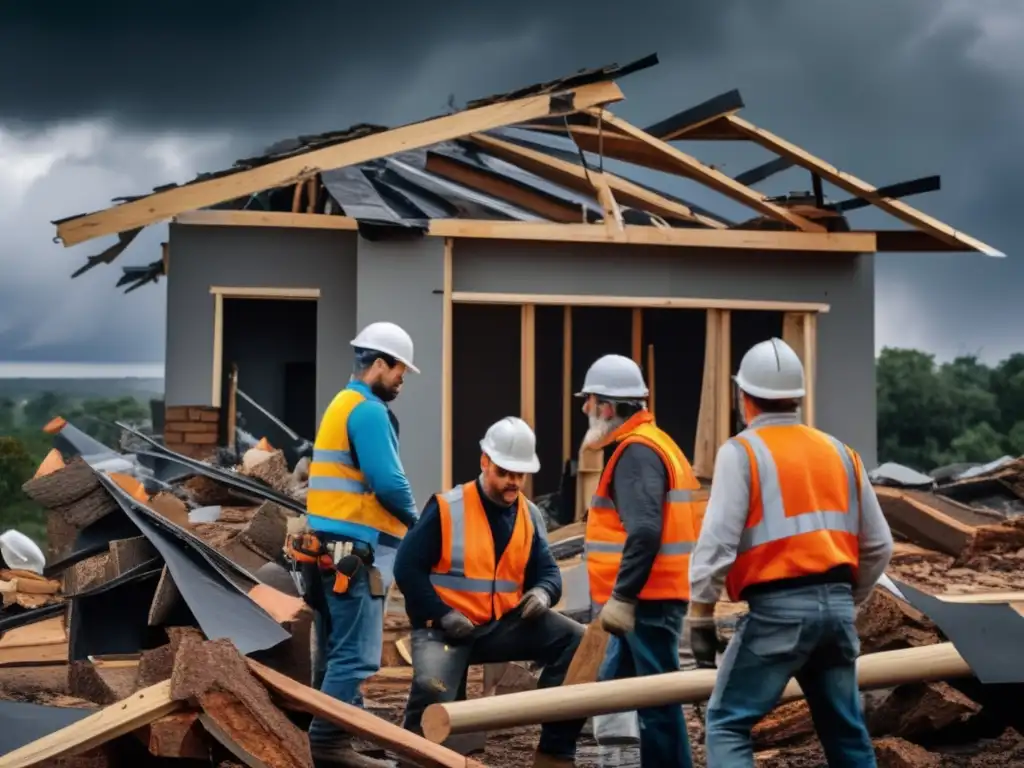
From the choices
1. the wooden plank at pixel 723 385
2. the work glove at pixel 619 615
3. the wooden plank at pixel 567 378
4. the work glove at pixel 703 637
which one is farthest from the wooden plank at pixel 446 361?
the work glove at pixel 703 637

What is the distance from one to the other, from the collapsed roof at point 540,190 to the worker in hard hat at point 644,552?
7.62 m

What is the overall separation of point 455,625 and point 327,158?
788 cm

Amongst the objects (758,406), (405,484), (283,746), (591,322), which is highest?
(591,322)

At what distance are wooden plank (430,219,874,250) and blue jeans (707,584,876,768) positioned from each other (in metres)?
9.23

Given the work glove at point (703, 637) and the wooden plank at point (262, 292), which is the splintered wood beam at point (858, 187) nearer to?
the wooden plank at point (262, 292)

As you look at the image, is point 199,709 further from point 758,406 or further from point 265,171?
point 265,171

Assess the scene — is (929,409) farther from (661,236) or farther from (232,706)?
(232,706)

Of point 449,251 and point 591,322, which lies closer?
point 449,251

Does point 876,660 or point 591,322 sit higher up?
point 591,322

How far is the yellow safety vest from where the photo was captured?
243 inches

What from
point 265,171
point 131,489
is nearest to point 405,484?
point 131,489

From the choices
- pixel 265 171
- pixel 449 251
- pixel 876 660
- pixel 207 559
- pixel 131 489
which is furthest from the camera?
pixel 449 251

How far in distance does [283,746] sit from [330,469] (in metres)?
1.43

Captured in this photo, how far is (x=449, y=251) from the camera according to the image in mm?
13617
